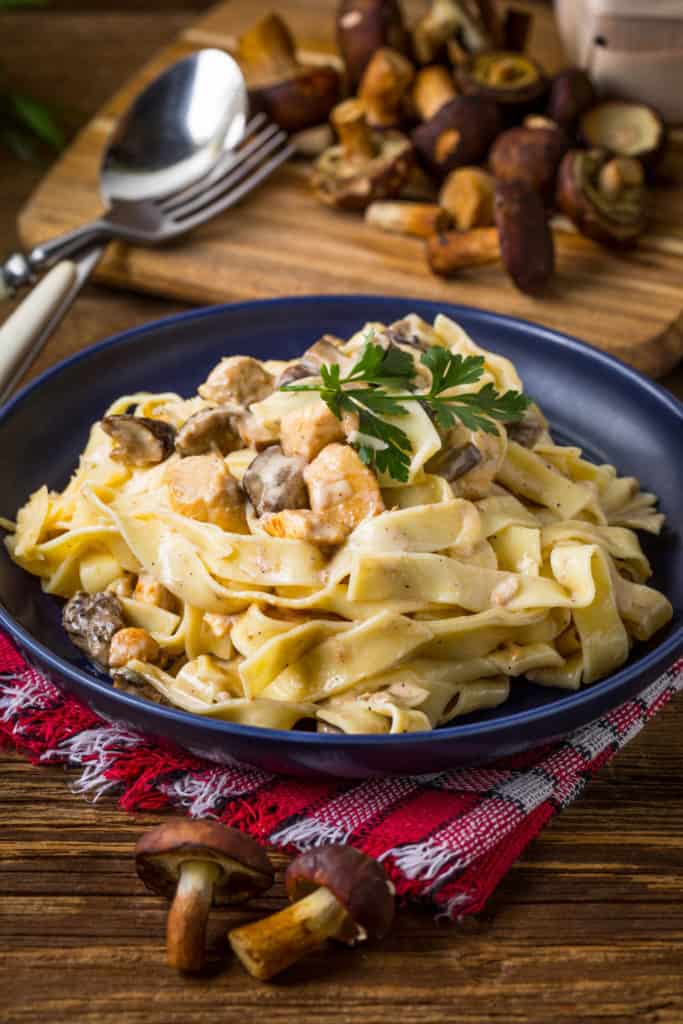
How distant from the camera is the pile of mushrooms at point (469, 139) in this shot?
4867 millimetres

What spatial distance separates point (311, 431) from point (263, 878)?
1.12 meters

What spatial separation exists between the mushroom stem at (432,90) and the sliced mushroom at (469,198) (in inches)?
18.5

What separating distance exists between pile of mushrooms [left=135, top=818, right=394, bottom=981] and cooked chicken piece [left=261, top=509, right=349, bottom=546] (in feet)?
2.64

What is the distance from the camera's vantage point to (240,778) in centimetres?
295

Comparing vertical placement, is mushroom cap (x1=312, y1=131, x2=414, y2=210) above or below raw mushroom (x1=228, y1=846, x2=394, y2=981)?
below

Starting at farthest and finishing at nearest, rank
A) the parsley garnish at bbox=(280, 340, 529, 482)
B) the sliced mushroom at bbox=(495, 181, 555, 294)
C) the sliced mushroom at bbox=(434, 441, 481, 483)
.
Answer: the sliced mushroom at bbox=(495, 181, 555, 294) < the sliced mushroom at bbox=(434, 441, 481, 483) < the parsley garnish at bbox=(280, 340, 529, 482)

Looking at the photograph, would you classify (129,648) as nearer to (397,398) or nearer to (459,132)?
(397,398)

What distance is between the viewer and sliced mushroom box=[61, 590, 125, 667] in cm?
306

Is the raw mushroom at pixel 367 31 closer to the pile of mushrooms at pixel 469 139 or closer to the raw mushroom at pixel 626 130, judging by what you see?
the pile of mushrooms at pixel 469 139

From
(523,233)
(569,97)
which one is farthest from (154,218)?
(569,97)

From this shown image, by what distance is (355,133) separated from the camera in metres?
5.30

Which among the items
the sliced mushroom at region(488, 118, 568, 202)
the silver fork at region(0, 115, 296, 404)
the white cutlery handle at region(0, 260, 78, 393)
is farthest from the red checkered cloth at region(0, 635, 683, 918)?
the sliced mushroom at region(488, 118, 568, 202)

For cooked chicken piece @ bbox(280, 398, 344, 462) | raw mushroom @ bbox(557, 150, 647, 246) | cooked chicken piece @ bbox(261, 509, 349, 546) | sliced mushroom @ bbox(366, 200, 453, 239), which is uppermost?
cooked chicken piece @ bbox(280, 398, 344, 462)

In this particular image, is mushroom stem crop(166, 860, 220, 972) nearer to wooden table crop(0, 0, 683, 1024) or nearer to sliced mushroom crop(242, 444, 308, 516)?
wooden table crop(0, 0, 683, 1024)
